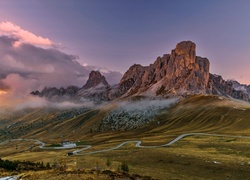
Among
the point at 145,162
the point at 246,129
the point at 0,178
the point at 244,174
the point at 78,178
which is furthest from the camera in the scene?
the point at 246,129

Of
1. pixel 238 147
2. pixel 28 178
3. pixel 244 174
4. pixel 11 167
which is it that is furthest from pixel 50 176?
pixel 238 147

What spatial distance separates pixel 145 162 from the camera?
9069 centimetres

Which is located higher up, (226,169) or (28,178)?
(28,178)

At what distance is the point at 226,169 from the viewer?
73.9 metres

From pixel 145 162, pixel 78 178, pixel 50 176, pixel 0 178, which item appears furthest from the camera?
pixel 145 162

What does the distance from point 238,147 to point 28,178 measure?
105014mm

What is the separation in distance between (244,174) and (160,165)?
1040 inches

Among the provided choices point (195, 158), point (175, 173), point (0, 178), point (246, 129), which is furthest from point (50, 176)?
point (246, 129)

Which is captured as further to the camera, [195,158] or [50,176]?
[195,158]

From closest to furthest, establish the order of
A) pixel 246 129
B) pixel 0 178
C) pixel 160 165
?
pixel 0 178, pixel 160 165, pixel 246 129

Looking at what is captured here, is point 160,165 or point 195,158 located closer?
point 160,165

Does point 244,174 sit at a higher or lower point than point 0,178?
lower

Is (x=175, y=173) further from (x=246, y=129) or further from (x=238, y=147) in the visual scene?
(x=246, y=129)

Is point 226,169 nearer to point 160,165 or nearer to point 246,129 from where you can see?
point 160,165
